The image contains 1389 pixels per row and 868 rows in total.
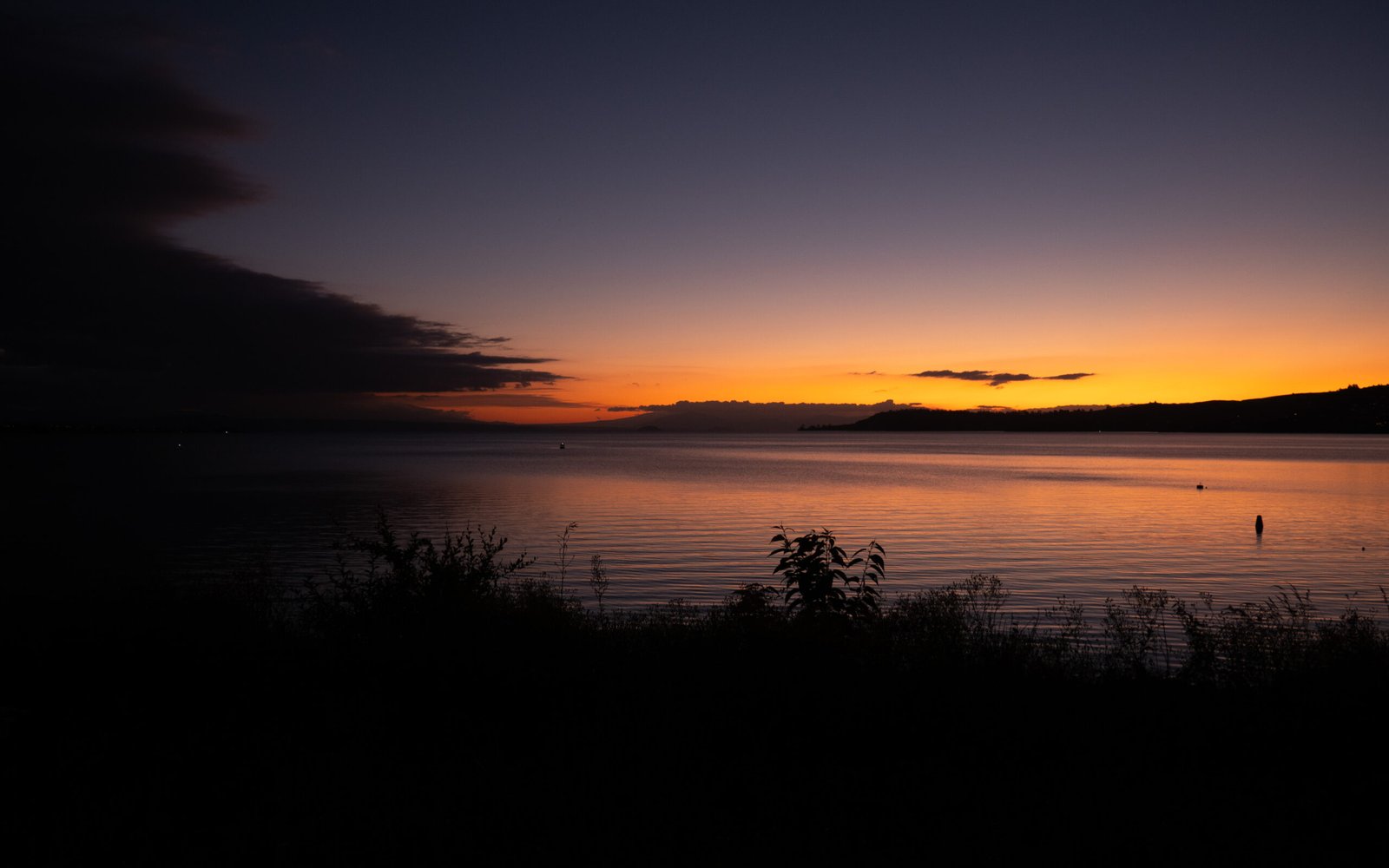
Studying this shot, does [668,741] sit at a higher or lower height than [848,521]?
higher

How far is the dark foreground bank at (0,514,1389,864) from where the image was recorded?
6.27 meters

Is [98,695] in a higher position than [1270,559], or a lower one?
higher

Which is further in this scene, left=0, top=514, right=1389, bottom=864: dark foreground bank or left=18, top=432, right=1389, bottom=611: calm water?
left=18, top=432, right=1389, bottom=611: calm water

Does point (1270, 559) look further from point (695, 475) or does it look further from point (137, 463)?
point (137, 463)

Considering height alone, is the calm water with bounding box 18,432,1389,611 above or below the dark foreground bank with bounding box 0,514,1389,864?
below

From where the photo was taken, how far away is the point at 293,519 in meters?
46.8

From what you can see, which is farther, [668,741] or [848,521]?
[848,521]

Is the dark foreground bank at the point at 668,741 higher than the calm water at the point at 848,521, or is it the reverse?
the dark foreground bank at the point at 668,741

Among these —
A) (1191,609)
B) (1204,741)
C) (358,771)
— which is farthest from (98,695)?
(1191,609)

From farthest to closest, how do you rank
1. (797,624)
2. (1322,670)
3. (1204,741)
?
(797,624) → (1322,670) → (1204,741)

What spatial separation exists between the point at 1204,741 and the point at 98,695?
11728 mm

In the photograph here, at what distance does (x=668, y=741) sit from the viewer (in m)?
7.79

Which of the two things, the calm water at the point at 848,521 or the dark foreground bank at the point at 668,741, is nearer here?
the dark foreground bank at the point at 668,741

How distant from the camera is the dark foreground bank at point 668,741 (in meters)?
6.27
